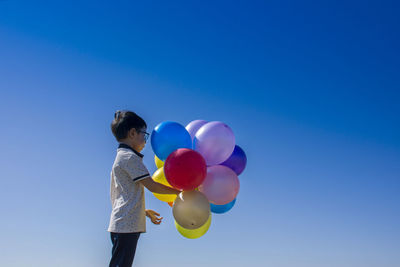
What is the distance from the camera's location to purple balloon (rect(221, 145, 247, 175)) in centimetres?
527

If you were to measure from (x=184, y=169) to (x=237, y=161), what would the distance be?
1.28 meters

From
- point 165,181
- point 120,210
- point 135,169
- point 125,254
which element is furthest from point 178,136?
point 125,254

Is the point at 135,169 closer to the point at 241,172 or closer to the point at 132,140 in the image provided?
the point at 132,140

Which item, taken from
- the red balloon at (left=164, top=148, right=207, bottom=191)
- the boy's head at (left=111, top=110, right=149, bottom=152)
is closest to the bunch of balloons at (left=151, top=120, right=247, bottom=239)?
the red balloon at (left=164, top=148, right=207, bottom=191)

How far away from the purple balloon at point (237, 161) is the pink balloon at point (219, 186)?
15.2 inches

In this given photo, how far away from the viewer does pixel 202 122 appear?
539 cm

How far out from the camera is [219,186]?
4699 mm

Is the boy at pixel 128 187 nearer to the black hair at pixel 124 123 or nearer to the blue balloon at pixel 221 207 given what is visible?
the black hair at pixel 124 123

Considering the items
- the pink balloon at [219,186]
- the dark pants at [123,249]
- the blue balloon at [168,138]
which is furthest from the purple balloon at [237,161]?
the dark pants at [123,249]

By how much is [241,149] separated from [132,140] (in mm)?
1942

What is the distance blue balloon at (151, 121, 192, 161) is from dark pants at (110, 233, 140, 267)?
120cm

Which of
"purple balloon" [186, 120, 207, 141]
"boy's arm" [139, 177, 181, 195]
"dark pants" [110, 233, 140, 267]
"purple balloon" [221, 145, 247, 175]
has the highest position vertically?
"purple balloon" [186, 120, 207, 141]

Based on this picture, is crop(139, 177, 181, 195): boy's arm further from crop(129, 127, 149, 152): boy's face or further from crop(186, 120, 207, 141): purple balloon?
crop(186, 120, 207, 141): purple balloon

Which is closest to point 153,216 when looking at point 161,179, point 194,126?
point 161,179
